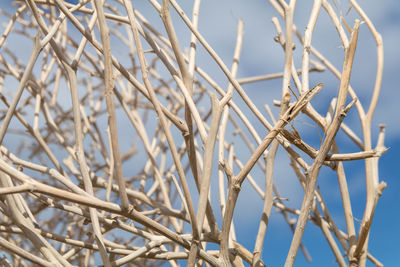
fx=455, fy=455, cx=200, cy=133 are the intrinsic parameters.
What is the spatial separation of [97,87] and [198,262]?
0.68 metres

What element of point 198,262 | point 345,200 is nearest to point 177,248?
point 198,262

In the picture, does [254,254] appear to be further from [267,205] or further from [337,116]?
[337,116]

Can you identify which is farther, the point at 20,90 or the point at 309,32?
the point at 309,32

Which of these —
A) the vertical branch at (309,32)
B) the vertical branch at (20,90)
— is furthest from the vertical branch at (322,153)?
the vertical branch at (20,90)

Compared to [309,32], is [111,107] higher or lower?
lower

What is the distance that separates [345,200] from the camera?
54 centimetres

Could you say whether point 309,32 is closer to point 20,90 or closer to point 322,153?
point 322,153

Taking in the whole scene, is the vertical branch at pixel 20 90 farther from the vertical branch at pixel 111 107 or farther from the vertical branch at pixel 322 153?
the vertical branch at pixel 322 153

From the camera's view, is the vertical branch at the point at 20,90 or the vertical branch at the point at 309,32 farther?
the vertical branch at the point at 309,32

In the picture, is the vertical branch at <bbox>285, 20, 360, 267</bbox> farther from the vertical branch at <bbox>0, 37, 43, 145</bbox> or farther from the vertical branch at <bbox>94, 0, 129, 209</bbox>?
the vertical branch at <bbox>0, 37, 43, 145</bbox>

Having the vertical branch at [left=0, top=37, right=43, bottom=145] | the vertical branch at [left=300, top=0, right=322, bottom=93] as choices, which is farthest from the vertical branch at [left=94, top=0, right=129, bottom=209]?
the vertical branch at [left=300, top=0, right=322, bottom=93]

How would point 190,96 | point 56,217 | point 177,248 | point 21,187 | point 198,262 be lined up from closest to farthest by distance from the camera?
point 21,187 → point 190,96 → point 198,262 → point 177,248 → point 56,217

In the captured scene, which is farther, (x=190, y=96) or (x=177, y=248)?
(x=177, y=248)

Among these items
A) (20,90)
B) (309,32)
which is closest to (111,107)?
(20,90)
